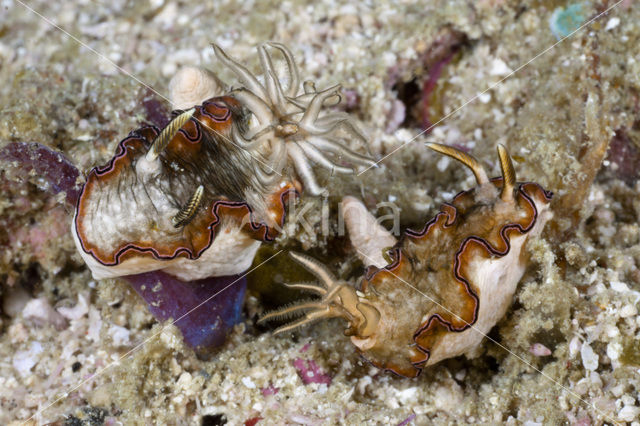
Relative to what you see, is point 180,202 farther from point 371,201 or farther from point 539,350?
point 539,350

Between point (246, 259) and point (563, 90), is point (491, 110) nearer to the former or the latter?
point (563, 90)

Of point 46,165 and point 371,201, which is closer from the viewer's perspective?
point 46,165

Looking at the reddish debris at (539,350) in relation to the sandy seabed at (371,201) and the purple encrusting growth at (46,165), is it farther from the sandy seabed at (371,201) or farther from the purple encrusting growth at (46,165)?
the purple encrusting growth at (46,165)

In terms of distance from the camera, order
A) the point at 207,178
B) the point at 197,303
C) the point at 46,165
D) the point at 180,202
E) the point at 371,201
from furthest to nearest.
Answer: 1. the point at 371,201
2. the point at 197,303
3. the point at 46,165
4. the point at 207,178
5. the point at 180,202

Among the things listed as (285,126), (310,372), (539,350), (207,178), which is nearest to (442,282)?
(539,350)

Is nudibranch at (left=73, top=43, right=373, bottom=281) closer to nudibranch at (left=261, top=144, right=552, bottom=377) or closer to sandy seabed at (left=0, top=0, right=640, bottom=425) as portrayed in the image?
nudibranch at (left=261, top=144, right=552, bottom=377)

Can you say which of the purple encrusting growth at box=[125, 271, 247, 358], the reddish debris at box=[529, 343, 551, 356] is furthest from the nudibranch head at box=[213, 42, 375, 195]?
the reddish debris at box=[529, 343, 551, 356]
